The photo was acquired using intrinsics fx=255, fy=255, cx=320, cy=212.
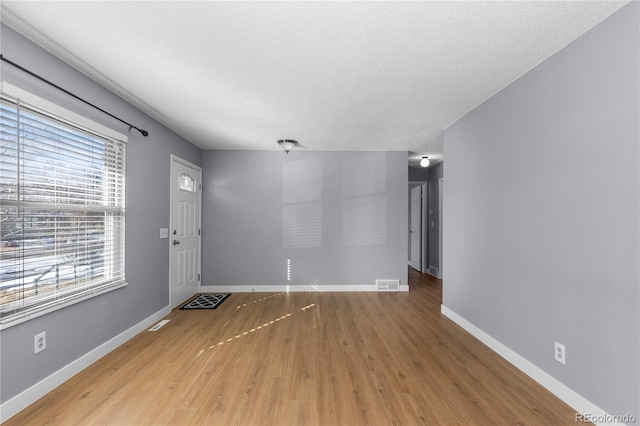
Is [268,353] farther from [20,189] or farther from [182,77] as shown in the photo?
[182,77]

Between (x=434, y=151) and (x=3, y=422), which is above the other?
(x=434, y=151)

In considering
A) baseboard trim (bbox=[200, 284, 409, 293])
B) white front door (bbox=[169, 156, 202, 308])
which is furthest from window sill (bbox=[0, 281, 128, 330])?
baseboard trim (bbox=[200, 284, 409, 293])

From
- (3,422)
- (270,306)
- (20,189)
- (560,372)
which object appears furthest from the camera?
(270,306)

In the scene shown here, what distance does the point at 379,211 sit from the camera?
467 cm

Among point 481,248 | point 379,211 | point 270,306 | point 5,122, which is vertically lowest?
point 270,306

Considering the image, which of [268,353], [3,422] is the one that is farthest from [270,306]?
[3,422]

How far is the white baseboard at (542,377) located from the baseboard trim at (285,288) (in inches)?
74.6

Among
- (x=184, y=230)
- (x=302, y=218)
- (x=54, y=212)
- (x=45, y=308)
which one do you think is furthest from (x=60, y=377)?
(x=302, y=218)

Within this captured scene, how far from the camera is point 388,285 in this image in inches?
182

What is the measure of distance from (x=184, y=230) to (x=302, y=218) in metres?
1.93

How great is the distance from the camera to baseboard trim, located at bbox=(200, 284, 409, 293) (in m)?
4.55

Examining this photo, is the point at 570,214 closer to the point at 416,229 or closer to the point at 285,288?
the point at 285,288

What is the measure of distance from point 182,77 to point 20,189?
1.42 metres

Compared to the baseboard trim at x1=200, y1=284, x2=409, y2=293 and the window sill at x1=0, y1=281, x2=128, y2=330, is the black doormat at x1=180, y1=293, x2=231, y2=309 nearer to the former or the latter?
the baseboard trim at x1=200, y1=284, x2=409, y2=293
